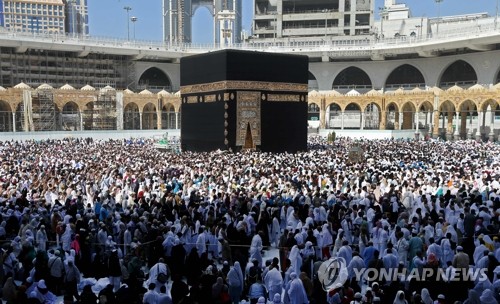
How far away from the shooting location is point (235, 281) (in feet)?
16.6

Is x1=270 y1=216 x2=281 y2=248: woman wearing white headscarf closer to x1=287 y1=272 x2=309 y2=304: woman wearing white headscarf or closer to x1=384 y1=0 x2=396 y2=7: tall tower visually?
x1=287 y1=272 x2=309 y2=304: woman wearing white headscarf

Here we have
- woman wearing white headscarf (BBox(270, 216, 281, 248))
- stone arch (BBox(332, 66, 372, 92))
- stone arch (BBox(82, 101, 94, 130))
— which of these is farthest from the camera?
stone arch (BBox(332, 66, 372, 92))

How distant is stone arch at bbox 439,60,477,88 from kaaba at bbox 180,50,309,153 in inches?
678

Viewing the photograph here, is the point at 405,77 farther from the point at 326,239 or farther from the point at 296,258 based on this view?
the point at 296,258

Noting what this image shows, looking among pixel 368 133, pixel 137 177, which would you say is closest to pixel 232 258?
pixel 137 177

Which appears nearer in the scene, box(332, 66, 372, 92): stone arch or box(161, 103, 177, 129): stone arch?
box(161, 103, 177, 129): stone arch

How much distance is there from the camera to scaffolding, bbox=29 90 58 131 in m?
26.6

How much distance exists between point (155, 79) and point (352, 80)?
15.7 m

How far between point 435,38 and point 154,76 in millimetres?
21109

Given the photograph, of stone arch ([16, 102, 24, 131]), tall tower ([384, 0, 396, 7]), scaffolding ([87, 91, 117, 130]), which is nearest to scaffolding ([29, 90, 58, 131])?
stone arch ([16, 102, 24, 131])

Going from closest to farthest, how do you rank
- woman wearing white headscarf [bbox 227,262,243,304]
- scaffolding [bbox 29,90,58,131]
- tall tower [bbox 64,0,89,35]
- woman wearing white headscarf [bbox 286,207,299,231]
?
woman wearing white headscarf [bbox 227,262,243,304]
woman wearing white headscarf [bbox 286,207,299,231]
scaffolding [bbox 29,90,58,131]
tall tower [bbox 64,0,89,35]

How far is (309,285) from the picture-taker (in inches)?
190

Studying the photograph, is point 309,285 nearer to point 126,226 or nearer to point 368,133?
point 126,226

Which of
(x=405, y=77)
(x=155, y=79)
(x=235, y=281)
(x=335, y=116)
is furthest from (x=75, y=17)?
(x=235, y=281)
